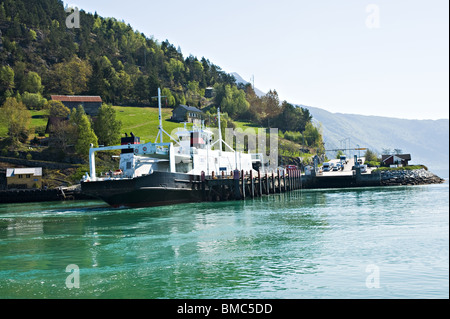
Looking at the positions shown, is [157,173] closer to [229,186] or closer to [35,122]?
[229,186]

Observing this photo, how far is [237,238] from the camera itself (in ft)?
75.6

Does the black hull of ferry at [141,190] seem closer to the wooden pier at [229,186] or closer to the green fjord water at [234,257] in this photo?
the wooden pier at [229,186]

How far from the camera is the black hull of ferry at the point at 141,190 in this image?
39.2m

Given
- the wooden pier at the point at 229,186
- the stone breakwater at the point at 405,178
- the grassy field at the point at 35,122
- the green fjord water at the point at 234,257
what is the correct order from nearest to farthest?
the green fjord water at the point at 234,257, the wooden pier at the point at 229,186, the stone breakwater at the point at 405,178, the grassy field at the point at 35,122

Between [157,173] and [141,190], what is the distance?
203 centimetres

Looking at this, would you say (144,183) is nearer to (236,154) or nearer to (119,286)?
(236,154)

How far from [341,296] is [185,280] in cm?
506

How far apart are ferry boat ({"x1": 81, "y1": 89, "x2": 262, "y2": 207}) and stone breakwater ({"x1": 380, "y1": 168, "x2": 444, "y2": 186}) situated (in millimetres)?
32578

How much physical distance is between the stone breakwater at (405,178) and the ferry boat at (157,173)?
107 ft

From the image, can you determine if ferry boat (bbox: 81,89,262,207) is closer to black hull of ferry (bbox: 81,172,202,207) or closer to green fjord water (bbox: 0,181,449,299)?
black hull of ferry (bbox: 81,172,202,207)

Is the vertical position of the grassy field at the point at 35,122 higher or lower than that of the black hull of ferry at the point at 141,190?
higher

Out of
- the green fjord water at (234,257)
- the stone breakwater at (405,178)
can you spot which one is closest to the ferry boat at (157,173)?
the green fjord water at (234,257)

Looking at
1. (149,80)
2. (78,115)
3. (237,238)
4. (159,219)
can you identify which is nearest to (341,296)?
(237,238)

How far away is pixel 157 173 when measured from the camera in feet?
131
